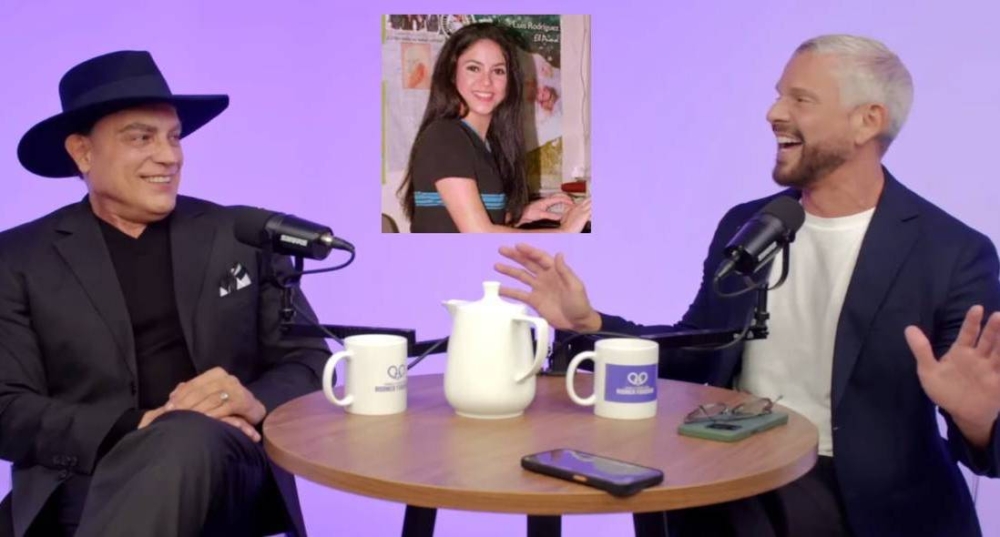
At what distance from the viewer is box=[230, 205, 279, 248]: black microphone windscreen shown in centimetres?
211

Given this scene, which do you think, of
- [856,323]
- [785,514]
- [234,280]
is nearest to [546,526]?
[785,514]

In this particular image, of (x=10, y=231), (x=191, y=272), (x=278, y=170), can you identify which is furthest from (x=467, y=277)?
(x=10, y=231)

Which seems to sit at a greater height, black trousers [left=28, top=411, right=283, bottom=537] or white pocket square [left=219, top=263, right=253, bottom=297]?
white pocket square [left=219, top=263, right=253, bottom=297]

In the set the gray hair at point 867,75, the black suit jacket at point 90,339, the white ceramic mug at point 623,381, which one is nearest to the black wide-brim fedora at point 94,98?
the black suit jacket at point 90,339

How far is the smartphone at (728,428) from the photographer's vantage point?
6.07 feet

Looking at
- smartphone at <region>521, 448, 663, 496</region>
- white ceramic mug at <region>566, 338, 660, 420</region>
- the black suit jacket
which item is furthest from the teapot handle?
the black suit jacket

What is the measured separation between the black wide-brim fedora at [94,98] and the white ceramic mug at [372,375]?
1.02 m

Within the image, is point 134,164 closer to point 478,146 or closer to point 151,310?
point 151,310

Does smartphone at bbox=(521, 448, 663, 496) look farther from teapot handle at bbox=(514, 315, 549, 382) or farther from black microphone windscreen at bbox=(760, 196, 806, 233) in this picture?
black microphone windscreen at bbox=(760, 196, 806, 233)

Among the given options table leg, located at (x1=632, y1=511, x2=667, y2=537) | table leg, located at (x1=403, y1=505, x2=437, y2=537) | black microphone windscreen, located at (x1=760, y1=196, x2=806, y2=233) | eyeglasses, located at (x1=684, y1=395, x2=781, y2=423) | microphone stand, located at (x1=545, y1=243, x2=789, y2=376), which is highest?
black microphone windscreen, located at (x1=760, y1=196, x2=806, y2=233)

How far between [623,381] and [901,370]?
77 centimetres

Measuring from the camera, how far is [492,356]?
1917mm

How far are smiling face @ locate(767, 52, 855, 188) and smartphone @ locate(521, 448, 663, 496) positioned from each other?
1.24 metres

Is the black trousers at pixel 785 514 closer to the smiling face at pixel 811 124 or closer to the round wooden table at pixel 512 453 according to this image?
the round wooden table at pixel 512 453
